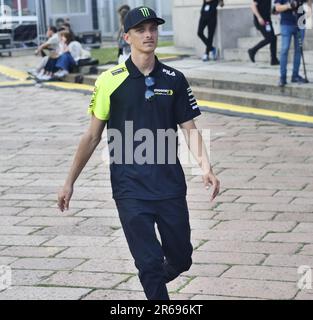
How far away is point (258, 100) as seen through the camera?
44.4ft

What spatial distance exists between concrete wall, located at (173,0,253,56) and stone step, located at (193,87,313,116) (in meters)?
3.35

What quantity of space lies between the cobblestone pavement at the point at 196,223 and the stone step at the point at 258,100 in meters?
0.77

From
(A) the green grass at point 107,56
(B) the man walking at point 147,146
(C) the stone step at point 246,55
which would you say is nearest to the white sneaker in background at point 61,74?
(A) the green grass at point 107,56

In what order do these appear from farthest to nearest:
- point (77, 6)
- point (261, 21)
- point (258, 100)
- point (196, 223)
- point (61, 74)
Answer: point (77, 6) → point (61, 74) → point (261, 21) → point (258, 100) → point (196, 223)

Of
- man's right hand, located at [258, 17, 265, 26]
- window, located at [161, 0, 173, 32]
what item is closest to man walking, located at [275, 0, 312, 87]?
man's right hand, located at [258, 17, 265, 26]

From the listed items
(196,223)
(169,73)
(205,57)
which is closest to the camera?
(169,73)

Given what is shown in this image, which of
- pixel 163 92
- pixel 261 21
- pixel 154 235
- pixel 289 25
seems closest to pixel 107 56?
pixel 261 21

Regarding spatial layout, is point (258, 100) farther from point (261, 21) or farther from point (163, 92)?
point (163, 92)

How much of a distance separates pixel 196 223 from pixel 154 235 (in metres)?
2.53

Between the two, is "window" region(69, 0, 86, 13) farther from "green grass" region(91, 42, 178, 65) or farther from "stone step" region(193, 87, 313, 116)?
"stone step" region(193, 87, 313, 116)

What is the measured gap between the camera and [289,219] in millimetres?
7469

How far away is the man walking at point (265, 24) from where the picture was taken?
15.9 meters

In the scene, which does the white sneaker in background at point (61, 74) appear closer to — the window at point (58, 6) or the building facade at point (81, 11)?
the building facade at point (81, 11)
